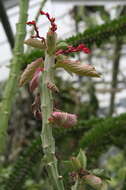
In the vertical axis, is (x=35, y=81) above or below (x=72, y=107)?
above

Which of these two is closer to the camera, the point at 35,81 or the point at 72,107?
the point at 35,81

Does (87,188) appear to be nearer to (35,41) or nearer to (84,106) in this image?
(35,41)

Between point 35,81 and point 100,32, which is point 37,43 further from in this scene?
point 100,32

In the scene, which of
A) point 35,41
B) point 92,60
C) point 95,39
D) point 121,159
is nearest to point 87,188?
point 35,41

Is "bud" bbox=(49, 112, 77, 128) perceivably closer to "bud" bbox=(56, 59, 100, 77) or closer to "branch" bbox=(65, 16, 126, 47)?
"bud" bbox=(56, 59, 100, 77)

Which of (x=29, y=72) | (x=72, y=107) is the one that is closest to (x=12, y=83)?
(x=29, y=72)

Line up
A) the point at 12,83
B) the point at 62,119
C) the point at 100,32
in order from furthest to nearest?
the point at 100,32, the point at 12,83, the point at 62,119
